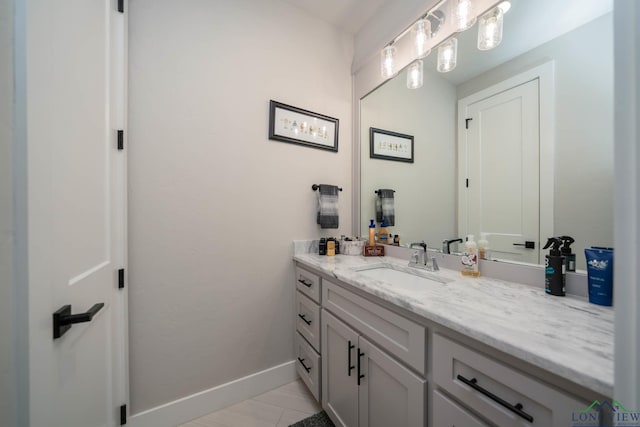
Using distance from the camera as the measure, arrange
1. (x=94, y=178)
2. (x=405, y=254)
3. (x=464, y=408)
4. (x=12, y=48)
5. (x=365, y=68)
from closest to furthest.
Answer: (x=12, y=48) → (x=464, y=408) → (x=94, y=178) → (x=405, y=254) → (x=365, y=68)

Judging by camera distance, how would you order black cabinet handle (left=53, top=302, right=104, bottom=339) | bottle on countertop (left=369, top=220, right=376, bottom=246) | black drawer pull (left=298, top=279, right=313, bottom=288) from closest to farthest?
black cabinet handle (left=53, top=302, right=104, bottom=339)
black drawer pull (left=298, top=279, right=313, bottom=288)
bottle on countertop (left=369, top=220, right=376, bottom=246)

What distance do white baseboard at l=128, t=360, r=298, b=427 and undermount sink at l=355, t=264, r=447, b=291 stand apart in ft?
3.07

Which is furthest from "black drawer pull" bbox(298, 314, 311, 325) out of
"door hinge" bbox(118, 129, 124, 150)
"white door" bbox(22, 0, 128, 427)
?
"door hinge" bbox(118, 129, 124, 150)

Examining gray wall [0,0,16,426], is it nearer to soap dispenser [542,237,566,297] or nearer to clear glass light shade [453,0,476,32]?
soap dispenser [542,237,566,297]

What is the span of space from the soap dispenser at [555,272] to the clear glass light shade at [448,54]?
1053 mm

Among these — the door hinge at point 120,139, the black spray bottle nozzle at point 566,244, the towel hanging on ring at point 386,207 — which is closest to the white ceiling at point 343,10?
the towel hanging on ring at point 386,207

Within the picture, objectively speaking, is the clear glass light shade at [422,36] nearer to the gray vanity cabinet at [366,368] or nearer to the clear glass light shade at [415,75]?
the clear glass light shade at [415,75]

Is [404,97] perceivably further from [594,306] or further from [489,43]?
[594,306]

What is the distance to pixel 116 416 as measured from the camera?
1.09 metres

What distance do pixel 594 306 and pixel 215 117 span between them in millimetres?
1900

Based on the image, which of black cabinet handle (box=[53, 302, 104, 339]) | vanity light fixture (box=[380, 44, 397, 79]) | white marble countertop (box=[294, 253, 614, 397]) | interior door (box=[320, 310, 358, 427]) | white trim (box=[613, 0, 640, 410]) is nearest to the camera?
white trim (box=[613, 0, 640, 410])

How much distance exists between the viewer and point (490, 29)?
3.68ft

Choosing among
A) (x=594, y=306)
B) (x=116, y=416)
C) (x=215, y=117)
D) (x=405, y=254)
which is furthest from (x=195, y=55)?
(x=594, y=306)

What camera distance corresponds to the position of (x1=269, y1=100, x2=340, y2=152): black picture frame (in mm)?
1607
